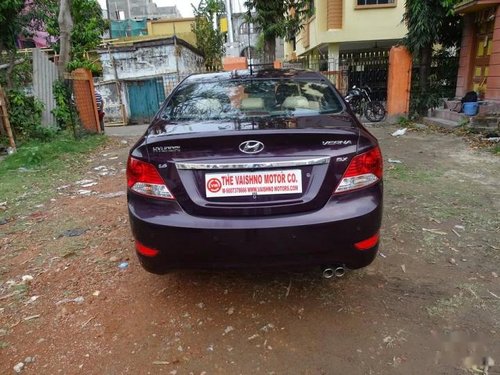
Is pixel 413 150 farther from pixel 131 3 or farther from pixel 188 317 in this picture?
pixel 131 3

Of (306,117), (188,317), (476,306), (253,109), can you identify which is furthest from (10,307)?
(476,306)

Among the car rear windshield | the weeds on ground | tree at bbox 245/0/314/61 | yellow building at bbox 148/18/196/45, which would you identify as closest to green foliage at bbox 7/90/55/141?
the weeds on ground

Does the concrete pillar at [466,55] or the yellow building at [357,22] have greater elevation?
the yellow building at [357,22]

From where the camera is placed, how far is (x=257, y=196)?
217 cm

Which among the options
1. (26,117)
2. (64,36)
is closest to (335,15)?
(64,36)

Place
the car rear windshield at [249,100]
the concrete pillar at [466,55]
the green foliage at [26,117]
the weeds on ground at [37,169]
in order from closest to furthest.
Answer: the car rear windshield at [249,100], the weeds on ground at [37,169], the green foliage at [26,117], the concrete pillar at [466,55]

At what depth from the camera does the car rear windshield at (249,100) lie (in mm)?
2805

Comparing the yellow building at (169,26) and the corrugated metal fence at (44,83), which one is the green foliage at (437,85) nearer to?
the corrugated metal fence at (44,83)

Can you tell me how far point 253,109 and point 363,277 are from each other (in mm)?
1456

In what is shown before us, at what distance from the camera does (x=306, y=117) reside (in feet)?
8.42

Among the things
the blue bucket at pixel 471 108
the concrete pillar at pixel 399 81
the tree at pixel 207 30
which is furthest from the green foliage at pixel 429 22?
the tree at pixel 207 30

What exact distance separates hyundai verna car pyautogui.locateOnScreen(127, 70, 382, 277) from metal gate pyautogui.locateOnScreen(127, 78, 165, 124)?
15.0 metres

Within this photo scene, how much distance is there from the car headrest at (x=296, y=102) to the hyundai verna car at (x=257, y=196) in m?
0.65

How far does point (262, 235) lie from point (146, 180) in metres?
0.74
